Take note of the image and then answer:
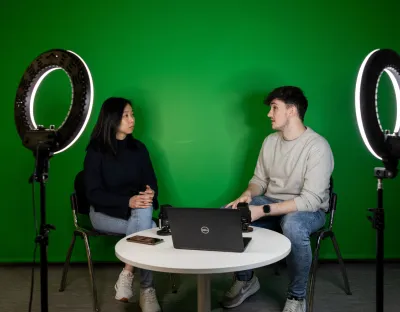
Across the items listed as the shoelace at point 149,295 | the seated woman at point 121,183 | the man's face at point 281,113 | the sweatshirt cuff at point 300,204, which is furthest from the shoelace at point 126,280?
the man's face at point 281,113

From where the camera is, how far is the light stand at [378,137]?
166 cm

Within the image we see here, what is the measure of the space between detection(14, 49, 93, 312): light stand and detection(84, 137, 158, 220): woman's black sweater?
3.04 feet

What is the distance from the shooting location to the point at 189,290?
2.94 meters

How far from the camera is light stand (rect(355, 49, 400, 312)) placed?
166 cm

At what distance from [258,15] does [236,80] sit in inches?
21.1

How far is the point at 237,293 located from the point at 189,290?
1.39 ft

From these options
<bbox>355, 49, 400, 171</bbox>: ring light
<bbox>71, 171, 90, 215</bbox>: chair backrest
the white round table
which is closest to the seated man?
the white round table

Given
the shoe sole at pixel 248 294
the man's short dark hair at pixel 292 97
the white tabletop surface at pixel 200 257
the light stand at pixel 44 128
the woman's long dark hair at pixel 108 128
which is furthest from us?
the woman's long dark hair at pixel 108 128

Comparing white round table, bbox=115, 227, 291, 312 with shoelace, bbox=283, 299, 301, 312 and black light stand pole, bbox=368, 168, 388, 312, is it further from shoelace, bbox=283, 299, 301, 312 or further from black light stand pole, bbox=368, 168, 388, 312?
shoelace, bbox=283, 299, 301, 312

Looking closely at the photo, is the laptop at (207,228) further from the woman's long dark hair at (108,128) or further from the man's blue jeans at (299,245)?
the woman's long dark hair at (108,128)

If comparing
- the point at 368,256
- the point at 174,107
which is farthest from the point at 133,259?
the point at 368,256

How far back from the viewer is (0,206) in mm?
3508

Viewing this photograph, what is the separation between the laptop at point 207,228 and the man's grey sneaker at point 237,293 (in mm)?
881

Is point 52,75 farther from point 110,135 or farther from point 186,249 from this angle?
point 186,249
